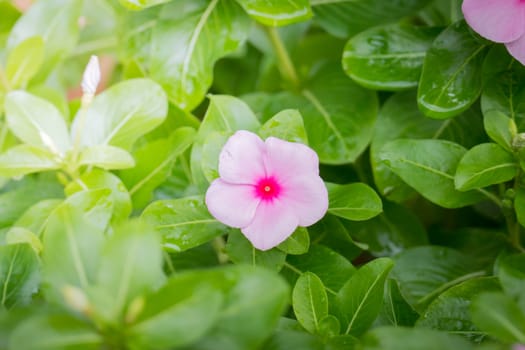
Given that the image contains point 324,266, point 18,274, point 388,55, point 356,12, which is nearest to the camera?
point 18,274

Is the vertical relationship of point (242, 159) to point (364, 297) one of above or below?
above

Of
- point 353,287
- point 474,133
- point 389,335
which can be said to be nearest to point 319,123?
point 474,133

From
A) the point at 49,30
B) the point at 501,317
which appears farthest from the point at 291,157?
the point at 49,30

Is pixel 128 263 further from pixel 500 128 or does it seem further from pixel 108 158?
pixel 500 128

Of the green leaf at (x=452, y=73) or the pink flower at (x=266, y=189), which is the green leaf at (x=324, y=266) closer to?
the pink flower at (x=266, y=189)

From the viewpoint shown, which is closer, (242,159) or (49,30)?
(242,159)

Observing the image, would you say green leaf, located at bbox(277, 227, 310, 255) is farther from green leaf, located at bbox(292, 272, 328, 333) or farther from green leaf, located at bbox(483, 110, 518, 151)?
green leaf, located at bbox(483, 110, 518, 151)

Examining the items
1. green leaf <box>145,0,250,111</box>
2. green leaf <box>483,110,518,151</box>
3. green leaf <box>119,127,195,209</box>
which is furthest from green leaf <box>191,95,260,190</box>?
green leaf <box>483,110,518,151</box>
